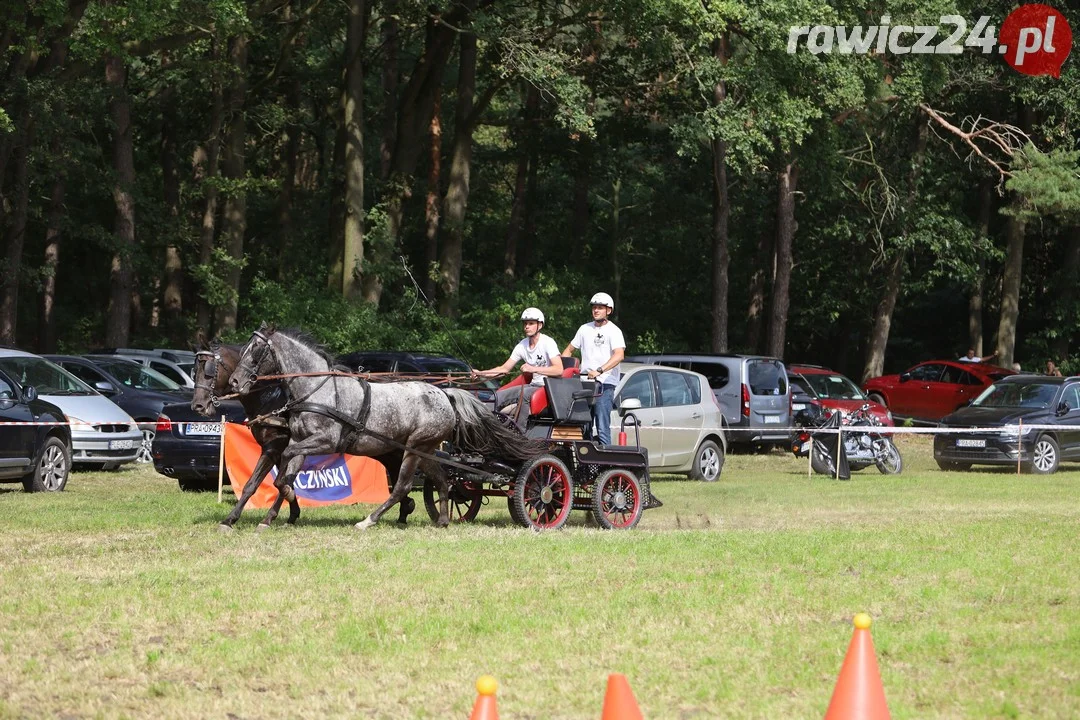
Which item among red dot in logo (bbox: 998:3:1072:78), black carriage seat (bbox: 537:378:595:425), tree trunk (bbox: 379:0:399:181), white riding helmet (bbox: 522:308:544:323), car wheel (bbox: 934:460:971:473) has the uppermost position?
red dot in logo (bbox: 998:3:1072:78)

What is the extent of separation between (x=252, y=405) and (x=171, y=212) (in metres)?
31.1

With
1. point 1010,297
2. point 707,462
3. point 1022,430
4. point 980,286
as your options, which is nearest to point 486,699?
point 707,462

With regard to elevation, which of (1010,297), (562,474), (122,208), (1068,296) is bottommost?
(562,474)

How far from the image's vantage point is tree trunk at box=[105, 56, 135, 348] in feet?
119

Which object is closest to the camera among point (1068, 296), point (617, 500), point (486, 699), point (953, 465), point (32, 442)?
point (486, 699)

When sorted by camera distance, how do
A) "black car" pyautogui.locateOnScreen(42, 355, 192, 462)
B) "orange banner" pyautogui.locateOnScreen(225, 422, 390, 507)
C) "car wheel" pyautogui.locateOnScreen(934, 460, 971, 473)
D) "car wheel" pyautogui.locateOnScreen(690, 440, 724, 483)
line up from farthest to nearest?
"car wheel" pyautogui.locateOnScreen(934, 460, 971, 473)
"black car" pyautogui.locateOnScreen(42, 355, 192, 462)
"car wheel" pyautogui.locateOnScreen(690, 440, 724, 483)
"orange banner" pyautogui.locateOnScreen(225, 422, 390, 507)

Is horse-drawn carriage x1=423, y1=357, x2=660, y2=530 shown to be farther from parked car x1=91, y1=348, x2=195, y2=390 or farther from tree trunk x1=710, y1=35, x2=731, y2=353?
tree trunk x1=710, y1=35, x2=731, y2=353

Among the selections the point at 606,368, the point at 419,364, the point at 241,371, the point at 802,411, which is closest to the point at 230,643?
the point at 241,371

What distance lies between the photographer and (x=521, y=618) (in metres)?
9.37

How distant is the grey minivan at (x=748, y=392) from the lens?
1091 inches

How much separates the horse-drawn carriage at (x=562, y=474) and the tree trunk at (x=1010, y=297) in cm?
3065

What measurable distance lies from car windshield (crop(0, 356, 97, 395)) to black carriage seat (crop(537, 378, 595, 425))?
33.6 ft

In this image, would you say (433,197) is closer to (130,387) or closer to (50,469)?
(130,387)

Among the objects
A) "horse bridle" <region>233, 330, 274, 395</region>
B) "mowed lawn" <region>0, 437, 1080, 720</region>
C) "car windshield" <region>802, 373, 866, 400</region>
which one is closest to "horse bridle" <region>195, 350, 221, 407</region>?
"horse bridle" <region>233, 330, 274, 395</region>
